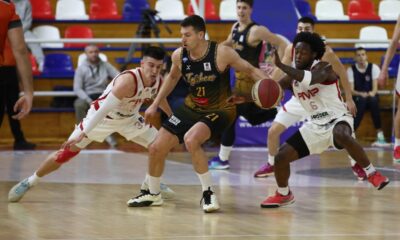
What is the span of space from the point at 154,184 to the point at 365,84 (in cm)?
647

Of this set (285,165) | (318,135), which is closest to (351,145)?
(318,135)

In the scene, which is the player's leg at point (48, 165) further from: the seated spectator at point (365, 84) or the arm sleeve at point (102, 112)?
the seated spectator at point (365, 84)

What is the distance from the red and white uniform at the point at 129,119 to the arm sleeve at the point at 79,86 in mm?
4501

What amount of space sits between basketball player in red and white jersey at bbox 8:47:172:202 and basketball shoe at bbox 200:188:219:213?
0.94m

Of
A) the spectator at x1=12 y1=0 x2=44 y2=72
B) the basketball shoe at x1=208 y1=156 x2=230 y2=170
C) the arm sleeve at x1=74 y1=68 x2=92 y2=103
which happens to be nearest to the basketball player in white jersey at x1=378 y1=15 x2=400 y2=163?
the basketball shoe at x1=208 y1=156 x2=230 y2=170

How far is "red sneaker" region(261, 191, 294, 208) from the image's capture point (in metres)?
6.87

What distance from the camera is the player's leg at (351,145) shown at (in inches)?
269

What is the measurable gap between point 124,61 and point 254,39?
385 cm

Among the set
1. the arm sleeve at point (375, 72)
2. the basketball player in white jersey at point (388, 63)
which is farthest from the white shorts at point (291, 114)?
the arm sleeve at point (375, 72)

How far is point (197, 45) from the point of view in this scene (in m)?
6.79

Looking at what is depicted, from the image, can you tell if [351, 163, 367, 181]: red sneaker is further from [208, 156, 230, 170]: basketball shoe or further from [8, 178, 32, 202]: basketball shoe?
[8, 178, 32, 202]: basketball shoe

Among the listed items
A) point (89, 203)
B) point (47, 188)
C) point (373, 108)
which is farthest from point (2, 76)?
point (373, 108)

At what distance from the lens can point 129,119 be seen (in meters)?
7.27

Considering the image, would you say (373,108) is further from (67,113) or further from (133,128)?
(133,128)
